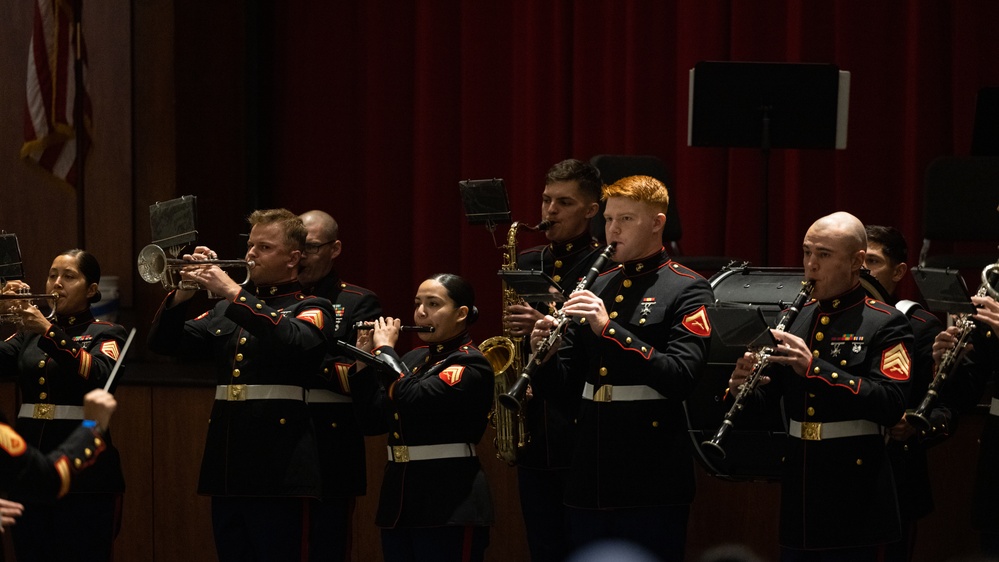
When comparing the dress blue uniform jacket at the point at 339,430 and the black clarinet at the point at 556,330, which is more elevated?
the black clarinet at the point at 556,330

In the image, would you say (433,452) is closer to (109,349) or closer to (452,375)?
(452,375)

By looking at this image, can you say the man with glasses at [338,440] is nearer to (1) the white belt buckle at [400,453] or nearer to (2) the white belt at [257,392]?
(2) the white belt at [257,392]

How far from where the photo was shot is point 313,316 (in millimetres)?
4504

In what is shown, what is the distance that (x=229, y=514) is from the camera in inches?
178

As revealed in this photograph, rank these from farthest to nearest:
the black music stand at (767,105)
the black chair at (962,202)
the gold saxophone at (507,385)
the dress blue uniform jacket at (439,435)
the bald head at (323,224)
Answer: the black chair at (962,202) < the black music stand at (767,105) < the bald head at (323,224) < the gold saxophone at (507,385) < the dress blue uniform jacket at (439,435)

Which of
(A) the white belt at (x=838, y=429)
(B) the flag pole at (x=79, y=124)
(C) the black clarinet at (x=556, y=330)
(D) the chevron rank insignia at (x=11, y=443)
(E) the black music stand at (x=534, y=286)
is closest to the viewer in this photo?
(D) the chevron rank insignia at (x=11, y=443)

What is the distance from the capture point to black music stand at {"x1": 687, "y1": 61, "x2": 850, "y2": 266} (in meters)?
5.44

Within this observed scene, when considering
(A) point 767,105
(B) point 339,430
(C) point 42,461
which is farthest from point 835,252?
(C) point 42,461

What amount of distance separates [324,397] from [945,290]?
218 centimetres

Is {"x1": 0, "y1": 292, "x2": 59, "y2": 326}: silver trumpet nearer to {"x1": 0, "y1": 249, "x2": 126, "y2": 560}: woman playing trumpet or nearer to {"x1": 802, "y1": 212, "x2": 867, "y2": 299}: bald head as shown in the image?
{"x1": 0, "y1": 249, "x2": 126, "y2": 560}: woman playing trumpet

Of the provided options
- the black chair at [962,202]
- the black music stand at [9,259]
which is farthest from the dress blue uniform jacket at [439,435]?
the black chair at [962,202]

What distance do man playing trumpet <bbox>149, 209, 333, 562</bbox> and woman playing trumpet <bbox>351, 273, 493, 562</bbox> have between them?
0.33m

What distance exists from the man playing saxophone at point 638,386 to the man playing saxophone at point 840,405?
0.23 m

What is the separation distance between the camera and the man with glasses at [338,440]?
4.72m
